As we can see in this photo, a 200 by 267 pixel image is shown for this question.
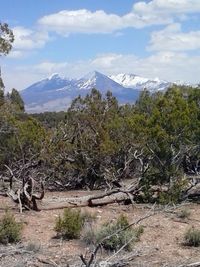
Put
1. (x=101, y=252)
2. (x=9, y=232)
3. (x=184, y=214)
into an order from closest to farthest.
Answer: (x=101, y=252) → (x=9, y=232) → (x=184, y=214)

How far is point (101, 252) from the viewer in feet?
31.0

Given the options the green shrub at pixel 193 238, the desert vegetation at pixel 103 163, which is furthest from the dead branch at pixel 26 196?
the green shrub at pixel 193 238

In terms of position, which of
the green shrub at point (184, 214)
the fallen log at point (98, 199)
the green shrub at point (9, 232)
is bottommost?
the green shrub at point (184, 214)

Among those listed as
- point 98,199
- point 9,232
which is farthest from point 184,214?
point 9,232

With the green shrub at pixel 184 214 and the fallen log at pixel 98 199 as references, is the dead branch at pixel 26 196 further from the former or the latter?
the green shrub at pixel 184 214

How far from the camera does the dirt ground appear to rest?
9.11 m

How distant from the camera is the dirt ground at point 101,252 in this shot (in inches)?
359

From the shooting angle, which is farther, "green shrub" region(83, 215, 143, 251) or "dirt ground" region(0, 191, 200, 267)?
"green shrub" region(83, 215, 143, 251)

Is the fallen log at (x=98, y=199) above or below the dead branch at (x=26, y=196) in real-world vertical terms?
Result: below

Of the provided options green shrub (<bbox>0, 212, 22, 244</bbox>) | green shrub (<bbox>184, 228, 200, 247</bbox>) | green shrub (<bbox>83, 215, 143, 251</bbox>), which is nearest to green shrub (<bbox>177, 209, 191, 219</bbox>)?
green shrub (<bbox>184, 228, 200, 247</bbox>)

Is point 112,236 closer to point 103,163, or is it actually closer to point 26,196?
point 26,196

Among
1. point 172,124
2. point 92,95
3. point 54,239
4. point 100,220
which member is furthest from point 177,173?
point 92,95

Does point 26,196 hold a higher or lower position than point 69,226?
higher

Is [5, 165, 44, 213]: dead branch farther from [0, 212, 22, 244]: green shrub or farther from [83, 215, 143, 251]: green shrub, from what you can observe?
[83, 215, 143, 251]: green shrub
